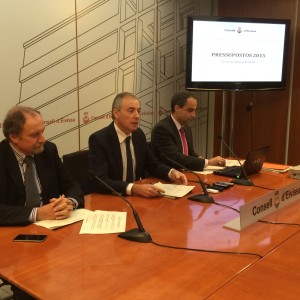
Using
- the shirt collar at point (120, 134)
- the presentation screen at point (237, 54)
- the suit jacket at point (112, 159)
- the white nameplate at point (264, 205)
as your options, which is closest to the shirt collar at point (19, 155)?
the suit jacket at point (112, 159)

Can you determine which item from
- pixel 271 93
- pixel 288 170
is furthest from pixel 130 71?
pixel 288 170

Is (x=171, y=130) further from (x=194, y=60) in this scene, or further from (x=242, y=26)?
(x=242, y=26)

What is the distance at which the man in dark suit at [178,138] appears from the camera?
3090 mm

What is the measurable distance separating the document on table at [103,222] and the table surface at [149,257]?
1.4 inches

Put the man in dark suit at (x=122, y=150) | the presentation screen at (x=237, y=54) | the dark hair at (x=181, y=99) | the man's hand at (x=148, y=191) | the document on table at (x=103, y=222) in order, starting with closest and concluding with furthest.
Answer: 1. the document on table at (x=103, y=222)
2. the man's hand at (x=148, y=191)
3. the man in dark suit at (x=122, y=150)
4. the dark hair at (x=181, y=99)
5. the presentation screen at (x=237, y=54)

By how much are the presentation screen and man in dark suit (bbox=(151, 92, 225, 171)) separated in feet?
2.70

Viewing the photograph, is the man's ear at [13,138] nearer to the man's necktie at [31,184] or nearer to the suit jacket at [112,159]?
the man's necktie at [31,184]

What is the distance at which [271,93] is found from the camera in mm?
4500

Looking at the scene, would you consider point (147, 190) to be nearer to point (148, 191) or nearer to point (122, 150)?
point (148, 191)

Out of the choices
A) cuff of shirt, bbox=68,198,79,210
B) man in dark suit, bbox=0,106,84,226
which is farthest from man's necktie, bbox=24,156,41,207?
cuff of shirt, bbox=68,198,79,210

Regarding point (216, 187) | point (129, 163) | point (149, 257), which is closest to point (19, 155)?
point (129, 163)

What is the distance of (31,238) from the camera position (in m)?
1.56

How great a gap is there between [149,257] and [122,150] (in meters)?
1.30

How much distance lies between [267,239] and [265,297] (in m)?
0.49
